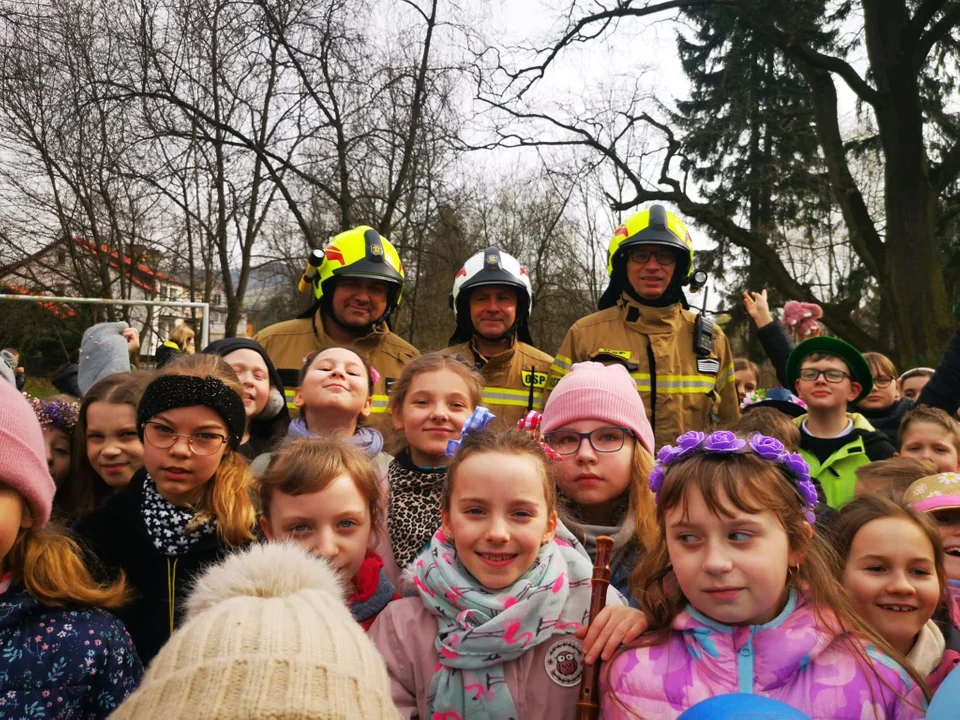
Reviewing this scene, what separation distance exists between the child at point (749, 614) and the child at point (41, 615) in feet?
4.66

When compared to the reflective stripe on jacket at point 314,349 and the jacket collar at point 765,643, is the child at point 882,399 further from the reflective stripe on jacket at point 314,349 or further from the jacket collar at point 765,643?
the jacket collar at point 765,643

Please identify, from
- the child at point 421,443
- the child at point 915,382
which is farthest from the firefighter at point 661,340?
the child at point 915,382

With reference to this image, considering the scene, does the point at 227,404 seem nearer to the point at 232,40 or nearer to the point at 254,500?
the point at 254,500

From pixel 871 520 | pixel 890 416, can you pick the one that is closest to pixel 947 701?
pixel 871 520

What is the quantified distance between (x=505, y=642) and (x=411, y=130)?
10255mm

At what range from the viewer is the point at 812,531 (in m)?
2.44

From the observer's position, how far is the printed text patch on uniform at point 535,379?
5219 mm

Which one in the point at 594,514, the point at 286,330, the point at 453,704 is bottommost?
the point at 453,704

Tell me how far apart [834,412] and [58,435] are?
4.17 m

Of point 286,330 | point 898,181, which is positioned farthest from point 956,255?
point 286,330

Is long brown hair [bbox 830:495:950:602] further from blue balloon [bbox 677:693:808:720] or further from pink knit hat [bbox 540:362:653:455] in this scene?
blue balloon [bbox 677:693:808:720]

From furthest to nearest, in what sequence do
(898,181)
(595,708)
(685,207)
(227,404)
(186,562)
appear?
1. (685,207)
2. (898,181)
3. (227,404)
4. (186,562)
5. (595,708)

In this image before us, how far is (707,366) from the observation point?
509 centimetres

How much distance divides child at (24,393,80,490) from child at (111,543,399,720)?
2772 mm
